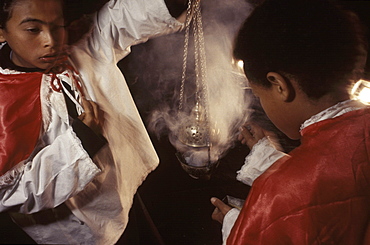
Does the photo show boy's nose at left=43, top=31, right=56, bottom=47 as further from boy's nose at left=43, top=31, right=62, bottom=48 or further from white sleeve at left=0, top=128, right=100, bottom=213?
white sleeve at left=0, top=128, right=100, bottom=213

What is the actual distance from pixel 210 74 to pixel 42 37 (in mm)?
540

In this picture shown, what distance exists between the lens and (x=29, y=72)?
939 mm

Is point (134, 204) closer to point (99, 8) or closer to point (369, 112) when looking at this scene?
point (99, 8)

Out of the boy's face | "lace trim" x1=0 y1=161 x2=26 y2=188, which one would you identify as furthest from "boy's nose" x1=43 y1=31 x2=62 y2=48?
"lace trim" x1=0 y1=161 x2=26 y2=188

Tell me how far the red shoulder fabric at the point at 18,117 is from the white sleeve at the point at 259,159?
706 mm

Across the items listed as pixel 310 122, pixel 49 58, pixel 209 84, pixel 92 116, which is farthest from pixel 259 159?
pixel 49 58

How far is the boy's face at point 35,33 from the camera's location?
843mm

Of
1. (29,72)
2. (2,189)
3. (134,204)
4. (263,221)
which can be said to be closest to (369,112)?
(263,221)

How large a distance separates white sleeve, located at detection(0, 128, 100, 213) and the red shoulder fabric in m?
0.04

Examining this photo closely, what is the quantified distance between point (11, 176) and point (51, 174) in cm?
13

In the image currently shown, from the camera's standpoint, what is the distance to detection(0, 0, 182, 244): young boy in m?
0.90

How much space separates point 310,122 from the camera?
0.91 metres

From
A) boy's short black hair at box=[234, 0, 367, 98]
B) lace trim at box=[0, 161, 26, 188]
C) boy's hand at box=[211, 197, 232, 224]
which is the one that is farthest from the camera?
boy's hand at box=[211, 197, 232, 224]

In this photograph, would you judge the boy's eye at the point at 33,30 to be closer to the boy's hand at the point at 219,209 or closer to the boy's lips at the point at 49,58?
the boy's lips at the point at 49,58
